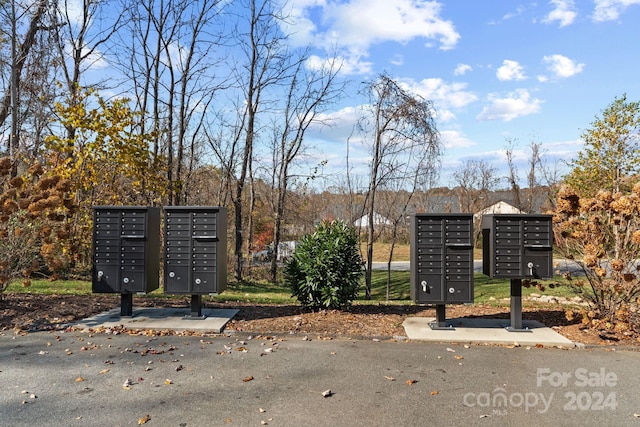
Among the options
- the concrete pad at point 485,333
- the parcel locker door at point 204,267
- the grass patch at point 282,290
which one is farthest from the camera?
the grass patch at point 282,290

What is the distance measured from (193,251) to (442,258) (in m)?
3.52

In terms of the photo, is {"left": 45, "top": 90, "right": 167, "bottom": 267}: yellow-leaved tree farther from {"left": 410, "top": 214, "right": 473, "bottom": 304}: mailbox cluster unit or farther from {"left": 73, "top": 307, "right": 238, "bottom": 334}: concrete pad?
Result: {"left": 410, "top": 214, "right": 473, "bottom": 304}: mailbox cluster unit

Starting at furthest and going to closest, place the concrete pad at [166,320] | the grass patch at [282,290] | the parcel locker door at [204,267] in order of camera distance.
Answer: the grass patch at [282,290] → the parcel locker door at [204,267] → the concrete pad at [166,320]

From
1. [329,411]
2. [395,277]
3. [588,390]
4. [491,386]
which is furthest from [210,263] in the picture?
[395,277]

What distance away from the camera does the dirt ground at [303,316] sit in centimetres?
599

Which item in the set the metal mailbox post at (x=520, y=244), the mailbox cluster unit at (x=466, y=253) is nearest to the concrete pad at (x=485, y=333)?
the mailbox cluster unit at (x=466, y=253)

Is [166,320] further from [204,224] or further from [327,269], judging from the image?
[327,269]

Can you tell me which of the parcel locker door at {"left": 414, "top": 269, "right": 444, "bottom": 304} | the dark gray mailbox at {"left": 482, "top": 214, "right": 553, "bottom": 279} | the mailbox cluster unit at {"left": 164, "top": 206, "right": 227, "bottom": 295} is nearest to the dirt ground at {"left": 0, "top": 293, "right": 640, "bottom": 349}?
the parcel locker door at {"left": 414, "top": 269, "right": 444, "bottom": 304}

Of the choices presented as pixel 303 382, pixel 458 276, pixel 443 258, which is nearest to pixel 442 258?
pixel 443 258

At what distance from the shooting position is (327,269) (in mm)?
6812

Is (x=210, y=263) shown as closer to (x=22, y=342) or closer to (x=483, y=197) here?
(x=22, y=342)

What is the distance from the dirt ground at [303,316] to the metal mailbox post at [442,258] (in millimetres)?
740

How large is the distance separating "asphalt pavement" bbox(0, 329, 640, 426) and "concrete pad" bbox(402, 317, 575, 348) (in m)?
0.18

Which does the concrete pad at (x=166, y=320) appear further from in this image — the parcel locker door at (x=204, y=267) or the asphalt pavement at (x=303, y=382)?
the parcel locker door at (x=204, y=267)
